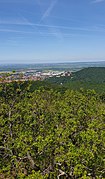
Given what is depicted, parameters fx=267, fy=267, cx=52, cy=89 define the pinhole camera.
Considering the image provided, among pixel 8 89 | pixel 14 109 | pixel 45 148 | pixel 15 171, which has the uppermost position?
pixel 8 89

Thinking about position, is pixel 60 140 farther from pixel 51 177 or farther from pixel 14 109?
pixel 14 109

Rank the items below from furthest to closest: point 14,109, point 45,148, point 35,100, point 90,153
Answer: point 35,100, point 14,109, point 45,148, point 90,153

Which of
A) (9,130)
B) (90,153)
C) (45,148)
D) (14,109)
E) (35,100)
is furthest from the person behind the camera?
(35,100)

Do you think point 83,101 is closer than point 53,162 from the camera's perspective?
No

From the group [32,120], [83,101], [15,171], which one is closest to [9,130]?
[32,120]

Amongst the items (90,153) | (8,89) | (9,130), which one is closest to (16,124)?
(9,130)

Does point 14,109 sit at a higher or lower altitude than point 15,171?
higher
